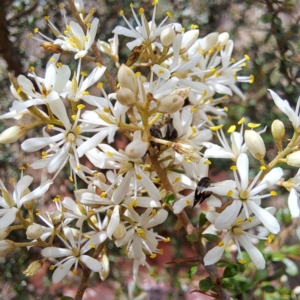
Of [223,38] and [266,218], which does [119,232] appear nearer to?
[266,218]

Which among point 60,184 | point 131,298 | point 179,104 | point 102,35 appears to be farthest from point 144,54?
point 131,298

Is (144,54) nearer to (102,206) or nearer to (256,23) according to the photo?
(102,206)

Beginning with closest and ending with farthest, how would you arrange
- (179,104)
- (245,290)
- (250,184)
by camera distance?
(179,104), (250,184), (245,290)

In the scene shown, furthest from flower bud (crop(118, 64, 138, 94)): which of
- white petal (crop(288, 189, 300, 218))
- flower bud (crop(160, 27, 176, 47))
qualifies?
white petal (crop(288, 189, 300, 218))

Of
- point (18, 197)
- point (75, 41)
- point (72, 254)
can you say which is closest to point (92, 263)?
point (72, 254)

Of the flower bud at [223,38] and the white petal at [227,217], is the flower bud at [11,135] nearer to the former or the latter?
the white petal at [227,217]
